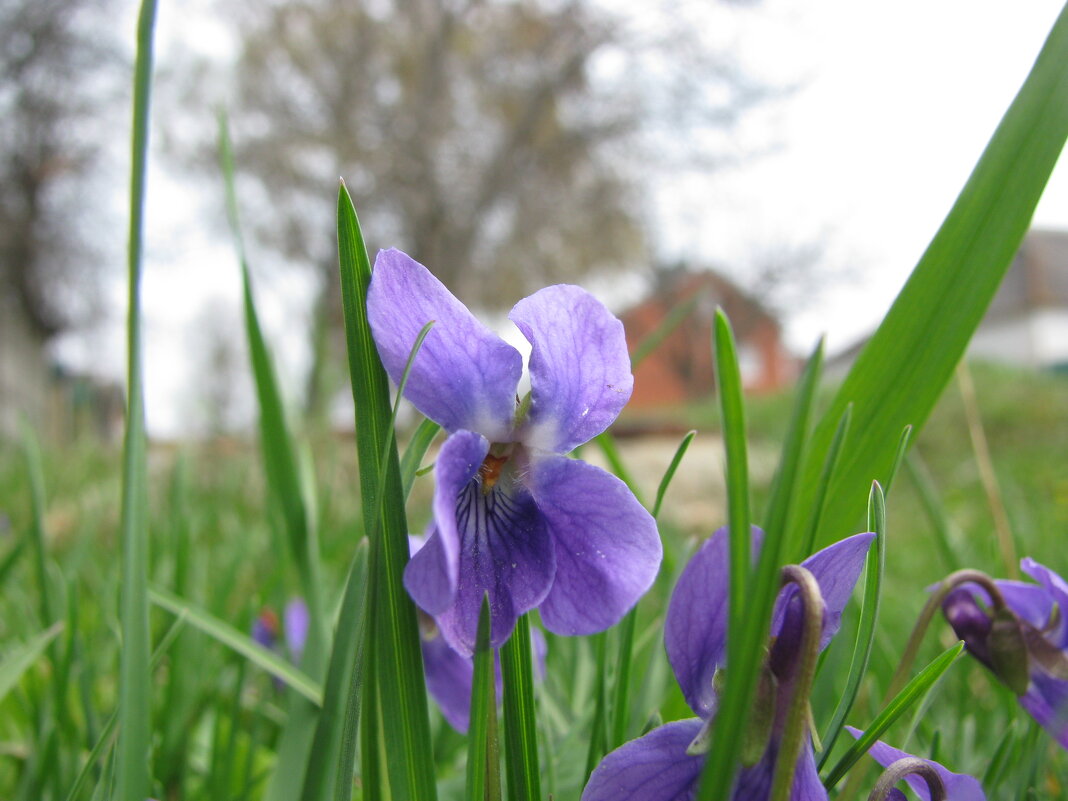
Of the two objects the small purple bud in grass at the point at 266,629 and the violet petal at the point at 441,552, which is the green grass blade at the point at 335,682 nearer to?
the violet petal at the point at 441,552

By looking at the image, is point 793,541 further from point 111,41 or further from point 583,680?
point 111,41

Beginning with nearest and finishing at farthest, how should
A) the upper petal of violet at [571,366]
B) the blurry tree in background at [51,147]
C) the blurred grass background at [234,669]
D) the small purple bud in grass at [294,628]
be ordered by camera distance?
→ the upper petal of violet at [571,366]
the blurred grass background at [234,669]
the small purple bud in grass at [294,628]
the blurry tree in background at [51,147]

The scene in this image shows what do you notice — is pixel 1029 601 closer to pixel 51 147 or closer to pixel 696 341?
pixel 51 147

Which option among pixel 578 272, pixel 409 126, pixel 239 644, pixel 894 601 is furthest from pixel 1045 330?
pixel 239 644

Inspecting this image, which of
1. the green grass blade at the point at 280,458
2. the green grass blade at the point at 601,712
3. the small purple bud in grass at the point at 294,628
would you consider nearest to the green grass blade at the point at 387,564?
the green grass blade at the point at 601,712

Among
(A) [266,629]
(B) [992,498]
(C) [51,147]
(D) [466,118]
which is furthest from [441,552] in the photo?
(C) [51,147]

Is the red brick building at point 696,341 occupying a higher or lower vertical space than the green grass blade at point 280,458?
lower

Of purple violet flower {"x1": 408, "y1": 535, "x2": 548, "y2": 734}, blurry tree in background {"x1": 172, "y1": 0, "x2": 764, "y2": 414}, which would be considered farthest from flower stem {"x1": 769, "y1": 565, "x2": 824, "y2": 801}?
blurry tree in background {"x1": 172, "y1": 0, "x2": 764, "y2": 414}

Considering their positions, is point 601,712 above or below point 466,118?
below

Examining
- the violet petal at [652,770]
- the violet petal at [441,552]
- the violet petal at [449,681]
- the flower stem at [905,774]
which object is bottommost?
the violet petal at [449,681]
